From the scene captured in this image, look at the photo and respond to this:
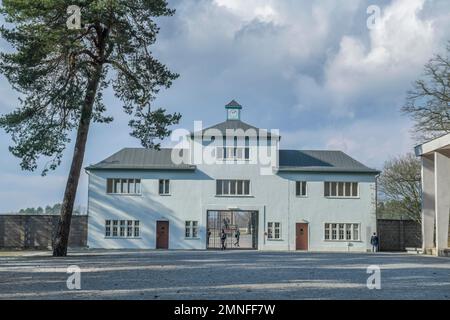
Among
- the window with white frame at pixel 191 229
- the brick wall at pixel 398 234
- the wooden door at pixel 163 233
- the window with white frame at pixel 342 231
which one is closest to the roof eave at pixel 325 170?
the brick wall at pixel 398 234

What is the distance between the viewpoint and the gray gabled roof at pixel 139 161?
50.1 metres

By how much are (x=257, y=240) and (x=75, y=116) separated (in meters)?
23.1

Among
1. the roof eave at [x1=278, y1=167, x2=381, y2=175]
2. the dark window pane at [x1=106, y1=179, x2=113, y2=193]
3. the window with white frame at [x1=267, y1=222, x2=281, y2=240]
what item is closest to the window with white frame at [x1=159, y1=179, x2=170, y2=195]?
the dark window pane at [x1=106, y1=179, x2=113, y2=193]

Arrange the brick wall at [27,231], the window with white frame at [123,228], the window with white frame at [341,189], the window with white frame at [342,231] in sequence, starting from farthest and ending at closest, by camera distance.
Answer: the window with white frame at [341,189] < the window with white frame at [342,231] < the window with white frame at [123,228] < the brick wall at [27,231]

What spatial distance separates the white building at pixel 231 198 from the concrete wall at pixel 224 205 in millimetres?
73

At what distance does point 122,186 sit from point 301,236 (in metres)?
13.8

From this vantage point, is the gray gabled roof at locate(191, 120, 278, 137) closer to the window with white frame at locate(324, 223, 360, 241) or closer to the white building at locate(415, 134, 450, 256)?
the window with white frame at locate(324, 223, 360, 241)

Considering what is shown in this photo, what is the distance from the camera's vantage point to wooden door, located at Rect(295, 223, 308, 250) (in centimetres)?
5019

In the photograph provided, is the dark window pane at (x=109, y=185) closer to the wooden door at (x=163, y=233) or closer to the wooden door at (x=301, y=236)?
the wooden door at (x=163, y=233)

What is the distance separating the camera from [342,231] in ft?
166

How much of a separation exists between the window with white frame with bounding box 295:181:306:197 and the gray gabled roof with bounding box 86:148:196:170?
7819 mm

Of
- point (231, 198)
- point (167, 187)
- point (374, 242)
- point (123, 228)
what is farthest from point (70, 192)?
point (374, 242)
